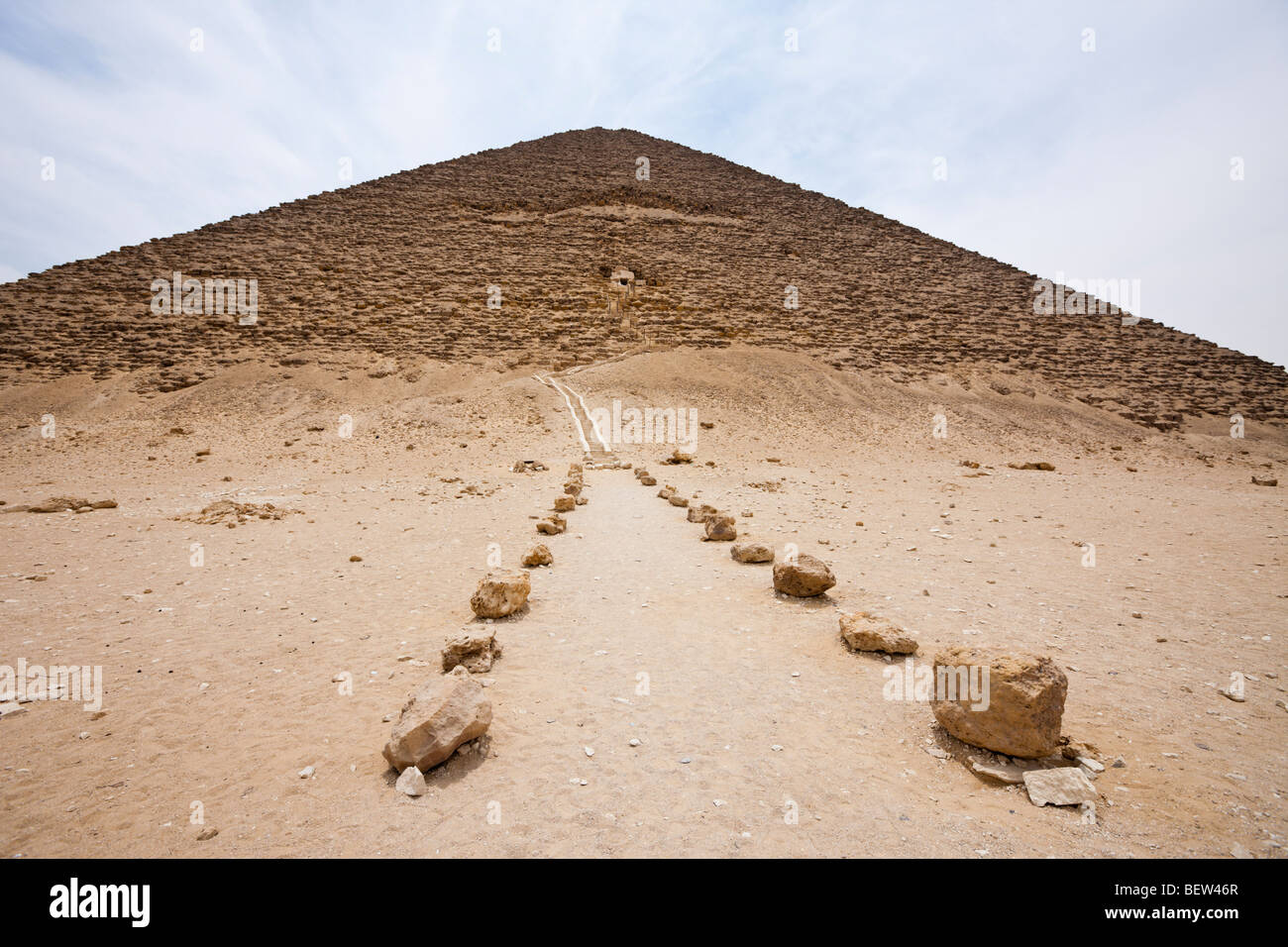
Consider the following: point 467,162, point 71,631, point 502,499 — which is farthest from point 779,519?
point 467,162

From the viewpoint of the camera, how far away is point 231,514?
8.58 meters

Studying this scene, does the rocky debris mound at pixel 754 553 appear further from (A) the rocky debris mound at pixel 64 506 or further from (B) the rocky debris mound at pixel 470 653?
(A) the rocky debris mound at pixel 64 506

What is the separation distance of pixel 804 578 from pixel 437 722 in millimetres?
3497

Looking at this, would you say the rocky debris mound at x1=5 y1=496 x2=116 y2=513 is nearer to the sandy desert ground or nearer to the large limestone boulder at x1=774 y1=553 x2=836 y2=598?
the sandy desert ground

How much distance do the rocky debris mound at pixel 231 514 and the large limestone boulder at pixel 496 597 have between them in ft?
20.5

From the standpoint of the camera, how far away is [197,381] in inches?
836

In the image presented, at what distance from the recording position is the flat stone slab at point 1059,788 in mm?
2193

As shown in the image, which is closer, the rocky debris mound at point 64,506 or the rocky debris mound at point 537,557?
the rocky debris mound at point 537,557

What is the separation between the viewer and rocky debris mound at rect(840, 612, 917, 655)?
12.2 feet

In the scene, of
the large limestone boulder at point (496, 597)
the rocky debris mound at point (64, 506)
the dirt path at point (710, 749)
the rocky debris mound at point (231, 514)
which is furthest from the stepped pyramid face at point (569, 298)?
the dirt path at point (710, 749)

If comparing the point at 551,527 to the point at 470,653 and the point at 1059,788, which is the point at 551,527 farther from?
the point at 1059,788

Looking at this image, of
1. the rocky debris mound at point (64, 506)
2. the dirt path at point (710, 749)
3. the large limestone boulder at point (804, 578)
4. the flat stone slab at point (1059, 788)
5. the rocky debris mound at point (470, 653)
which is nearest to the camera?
the dirt path at point (710, 749)

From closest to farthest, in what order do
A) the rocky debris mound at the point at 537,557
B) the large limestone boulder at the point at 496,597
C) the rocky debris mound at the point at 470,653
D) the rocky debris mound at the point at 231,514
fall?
the rocky debris mound at the point at 470,653 < the large limestone boulder at the point at 496,597 < the rocky debris mound at the point at 537,557 < the rocky debris mound at the point at 231,514

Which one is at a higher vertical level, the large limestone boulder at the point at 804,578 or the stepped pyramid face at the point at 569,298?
the stepped pyramid face at the point at 569,298
